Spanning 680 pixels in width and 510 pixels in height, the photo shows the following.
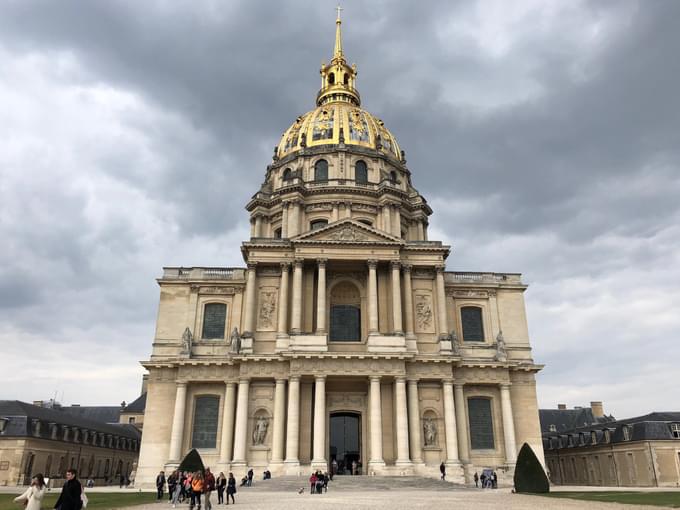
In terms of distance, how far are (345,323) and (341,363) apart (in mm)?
5301

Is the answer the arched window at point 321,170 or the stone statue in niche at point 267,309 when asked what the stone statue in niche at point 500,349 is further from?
the arched window at point 321,170

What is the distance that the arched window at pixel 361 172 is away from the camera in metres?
49.3

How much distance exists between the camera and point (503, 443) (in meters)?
36.0

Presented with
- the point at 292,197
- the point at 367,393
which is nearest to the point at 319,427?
the point at 367,393

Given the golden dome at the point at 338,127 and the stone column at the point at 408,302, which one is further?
the golden dome at the point at 338,127

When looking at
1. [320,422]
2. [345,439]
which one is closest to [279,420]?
[320,422]

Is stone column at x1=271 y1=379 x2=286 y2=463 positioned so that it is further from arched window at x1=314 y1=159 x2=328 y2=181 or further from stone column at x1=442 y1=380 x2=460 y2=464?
arched window at x1=314 y1=159 x2=328 y2=181

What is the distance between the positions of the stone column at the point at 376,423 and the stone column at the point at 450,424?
4.09m

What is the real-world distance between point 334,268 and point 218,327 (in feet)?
29.1

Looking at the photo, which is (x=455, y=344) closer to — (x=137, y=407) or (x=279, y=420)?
(x=279, y=420)

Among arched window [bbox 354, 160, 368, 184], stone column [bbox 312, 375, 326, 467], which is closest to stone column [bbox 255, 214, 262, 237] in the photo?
arched window [bbox 354, 160, 368, 184]

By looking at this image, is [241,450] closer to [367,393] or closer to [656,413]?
[367,393]

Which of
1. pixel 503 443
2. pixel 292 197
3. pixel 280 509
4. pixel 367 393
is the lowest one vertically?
pixel 280 509

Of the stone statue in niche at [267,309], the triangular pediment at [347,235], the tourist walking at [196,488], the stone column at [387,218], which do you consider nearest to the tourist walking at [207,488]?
the tourist walking at [196,488]
